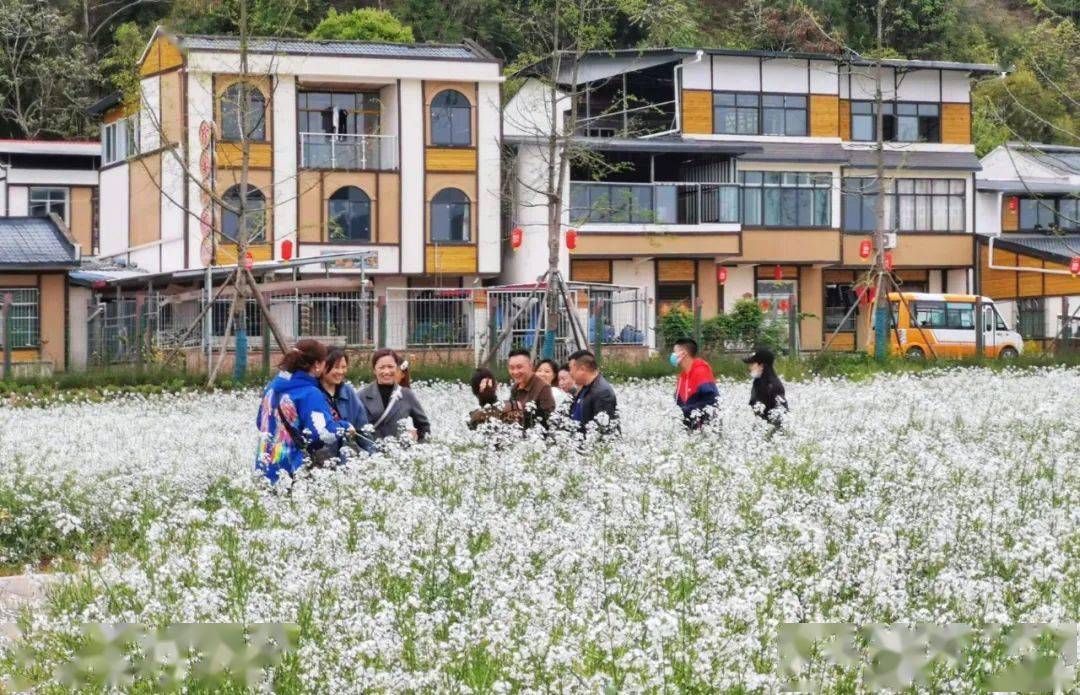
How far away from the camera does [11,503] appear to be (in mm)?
13938

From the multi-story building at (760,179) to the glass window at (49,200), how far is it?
1382 centimetres

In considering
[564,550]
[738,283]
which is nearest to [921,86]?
[738,283]

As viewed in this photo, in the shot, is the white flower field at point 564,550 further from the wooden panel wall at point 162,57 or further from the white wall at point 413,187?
the white wall at point 413,187

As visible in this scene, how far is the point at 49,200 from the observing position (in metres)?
53.6

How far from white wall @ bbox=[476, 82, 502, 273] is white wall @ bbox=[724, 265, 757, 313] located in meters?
9.24

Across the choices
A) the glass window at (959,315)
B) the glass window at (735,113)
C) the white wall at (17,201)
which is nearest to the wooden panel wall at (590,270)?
the glass window at (735,113)

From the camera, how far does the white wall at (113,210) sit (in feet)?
161

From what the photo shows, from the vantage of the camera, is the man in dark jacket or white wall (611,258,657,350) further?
white wall (611,258,657,350)

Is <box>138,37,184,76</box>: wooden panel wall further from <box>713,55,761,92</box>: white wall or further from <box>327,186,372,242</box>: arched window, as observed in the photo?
<box>713,55,761,92</box>: white wall

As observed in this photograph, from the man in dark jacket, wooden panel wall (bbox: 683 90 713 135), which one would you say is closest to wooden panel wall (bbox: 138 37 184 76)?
wooden panel wall (bbox: 683 90 713 135)

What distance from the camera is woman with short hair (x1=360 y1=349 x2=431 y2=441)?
47.3 feet

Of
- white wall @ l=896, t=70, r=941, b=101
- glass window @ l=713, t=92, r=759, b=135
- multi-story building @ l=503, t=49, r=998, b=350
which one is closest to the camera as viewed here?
multi-story building @ l=503, t=49, r=998, b=350

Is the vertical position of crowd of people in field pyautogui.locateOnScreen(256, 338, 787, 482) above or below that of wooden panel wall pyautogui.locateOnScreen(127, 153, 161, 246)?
below

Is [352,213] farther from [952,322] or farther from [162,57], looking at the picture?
[952,322]
